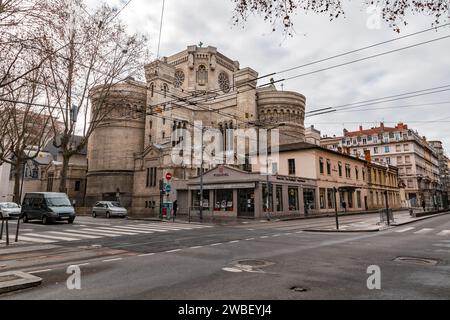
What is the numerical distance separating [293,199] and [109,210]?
18.5 meters

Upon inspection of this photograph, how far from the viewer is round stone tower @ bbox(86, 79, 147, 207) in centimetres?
4434

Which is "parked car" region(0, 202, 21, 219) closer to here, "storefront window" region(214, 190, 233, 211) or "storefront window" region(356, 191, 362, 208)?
"storefront window" region(214, 190, 233, 211)

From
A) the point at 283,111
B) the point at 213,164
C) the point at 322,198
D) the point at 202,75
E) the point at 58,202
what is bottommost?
the point at 58,202

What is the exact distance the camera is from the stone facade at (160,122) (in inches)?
1554

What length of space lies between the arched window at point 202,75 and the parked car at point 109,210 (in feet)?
104

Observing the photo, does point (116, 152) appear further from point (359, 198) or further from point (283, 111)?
point (359, 198)

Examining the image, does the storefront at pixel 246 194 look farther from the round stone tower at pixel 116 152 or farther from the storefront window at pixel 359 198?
the round stone tower at pixel 116 152

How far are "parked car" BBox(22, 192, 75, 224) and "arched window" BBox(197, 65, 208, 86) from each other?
128 ft

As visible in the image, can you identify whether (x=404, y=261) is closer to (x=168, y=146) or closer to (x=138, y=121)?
(x=168, y=146)

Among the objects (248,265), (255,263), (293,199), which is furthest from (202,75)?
(248,265)

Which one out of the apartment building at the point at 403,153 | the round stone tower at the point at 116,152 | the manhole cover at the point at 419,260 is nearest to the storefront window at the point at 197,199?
the round stone tower at the point at 116,152

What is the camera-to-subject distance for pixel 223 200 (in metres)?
29.1

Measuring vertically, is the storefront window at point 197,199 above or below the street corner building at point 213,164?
below
